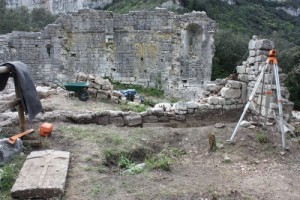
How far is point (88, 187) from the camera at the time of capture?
5.15 meters

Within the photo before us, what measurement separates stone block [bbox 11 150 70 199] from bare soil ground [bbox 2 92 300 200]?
0.16m

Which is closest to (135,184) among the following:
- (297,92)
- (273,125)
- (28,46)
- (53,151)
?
(53,151)

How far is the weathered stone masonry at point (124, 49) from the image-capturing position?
19.5 metres

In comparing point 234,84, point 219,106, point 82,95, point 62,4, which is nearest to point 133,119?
point 219,106

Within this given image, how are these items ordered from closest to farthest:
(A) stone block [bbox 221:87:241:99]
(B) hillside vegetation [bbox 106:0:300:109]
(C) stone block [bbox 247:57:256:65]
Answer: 1. (C) stone block [bbox 247:57:256:65]
2. (A) stone block [bbox 221:87:241:99]
3. (B) hillside vegetation [bbox 106:0:300:109]

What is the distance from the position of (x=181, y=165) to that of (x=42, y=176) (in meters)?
2.45

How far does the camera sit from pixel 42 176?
518 centimetres

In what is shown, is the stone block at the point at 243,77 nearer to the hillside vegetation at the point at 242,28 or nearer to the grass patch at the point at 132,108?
the hillside vegetation at the point at 242,28

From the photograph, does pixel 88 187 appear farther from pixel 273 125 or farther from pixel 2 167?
pixel 273 125

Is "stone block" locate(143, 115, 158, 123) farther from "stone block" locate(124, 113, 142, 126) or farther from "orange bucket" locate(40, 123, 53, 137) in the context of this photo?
"orange bucket" locate(40, 123, 53, 137)

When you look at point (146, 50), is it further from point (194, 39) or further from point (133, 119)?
point (133, 119)

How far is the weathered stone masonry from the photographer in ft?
63.8

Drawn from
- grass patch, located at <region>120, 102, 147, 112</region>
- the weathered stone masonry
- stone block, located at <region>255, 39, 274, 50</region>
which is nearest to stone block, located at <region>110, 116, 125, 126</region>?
grass patch, located at <region>120, 102, 147, 112</region>

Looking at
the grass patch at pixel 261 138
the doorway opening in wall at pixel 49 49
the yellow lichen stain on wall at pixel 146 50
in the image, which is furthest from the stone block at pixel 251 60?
the doorway opening in wall at pixel 49 49
